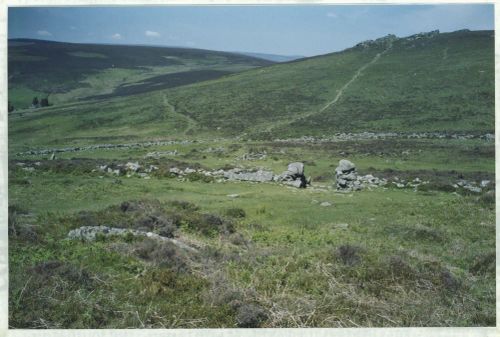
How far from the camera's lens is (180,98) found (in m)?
48.1

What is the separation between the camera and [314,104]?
4109 centimetres

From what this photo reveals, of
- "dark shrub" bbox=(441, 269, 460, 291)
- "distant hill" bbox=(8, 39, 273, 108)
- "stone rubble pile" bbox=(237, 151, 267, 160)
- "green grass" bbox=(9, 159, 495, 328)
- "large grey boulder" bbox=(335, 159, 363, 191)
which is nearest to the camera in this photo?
"green grass" bbox=(9, 159, 495, 328)

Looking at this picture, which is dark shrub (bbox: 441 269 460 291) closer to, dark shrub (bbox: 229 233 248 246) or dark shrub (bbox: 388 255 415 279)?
dark shrub (bbox: 388 255 415 279)

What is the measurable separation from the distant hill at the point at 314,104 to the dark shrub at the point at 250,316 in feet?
48.7

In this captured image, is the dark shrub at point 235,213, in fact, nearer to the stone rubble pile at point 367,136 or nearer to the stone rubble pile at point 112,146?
the stone rubble pile at point 112,146

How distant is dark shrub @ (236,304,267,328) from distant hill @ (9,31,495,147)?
14844 millimetres

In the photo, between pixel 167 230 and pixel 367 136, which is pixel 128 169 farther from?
pixel 367 136

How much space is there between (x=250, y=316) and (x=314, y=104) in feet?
115

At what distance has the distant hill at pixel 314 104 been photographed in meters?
29.7

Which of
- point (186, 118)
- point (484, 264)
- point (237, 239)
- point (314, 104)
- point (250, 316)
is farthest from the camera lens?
point (314, 104)

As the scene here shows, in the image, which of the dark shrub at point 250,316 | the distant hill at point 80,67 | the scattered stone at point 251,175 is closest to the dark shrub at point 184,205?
the distant hill at point 80,67

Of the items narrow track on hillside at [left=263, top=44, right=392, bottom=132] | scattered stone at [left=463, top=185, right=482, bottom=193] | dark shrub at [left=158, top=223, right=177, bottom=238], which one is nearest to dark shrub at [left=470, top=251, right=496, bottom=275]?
dark shrub at [left=158, top=223, right=177, bottom=238]

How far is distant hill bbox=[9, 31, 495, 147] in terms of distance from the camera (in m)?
29.7

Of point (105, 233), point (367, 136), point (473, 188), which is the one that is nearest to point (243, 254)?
point (105, 233)
